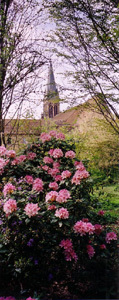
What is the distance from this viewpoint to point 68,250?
208 centimetres

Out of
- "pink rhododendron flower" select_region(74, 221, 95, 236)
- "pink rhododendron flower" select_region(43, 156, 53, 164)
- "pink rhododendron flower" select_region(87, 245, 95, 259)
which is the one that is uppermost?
"pink rhododendron flower" select_region(43, 156, 53, 164)

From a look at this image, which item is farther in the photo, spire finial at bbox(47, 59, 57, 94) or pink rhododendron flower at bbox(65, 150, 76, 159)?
spire finial at bbox(47, 59, 57, 94)

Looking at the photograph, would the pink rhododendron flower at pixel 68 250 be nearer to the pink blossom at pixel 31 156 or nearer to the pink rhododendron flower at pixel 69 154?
the pink rhododendron flower at pixel 69 154

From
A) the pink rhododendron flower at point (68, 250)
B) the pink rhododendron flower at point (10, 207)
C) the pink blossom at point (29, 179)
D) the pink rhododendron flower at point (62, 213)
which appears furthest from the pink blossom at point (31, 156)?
the pink rhododendron flower at point (68, 250)

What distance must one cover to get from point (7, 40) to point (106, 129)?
3478mm

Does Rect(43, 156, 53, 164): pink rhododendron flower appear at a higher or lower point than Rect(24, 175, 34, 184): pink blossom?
higher

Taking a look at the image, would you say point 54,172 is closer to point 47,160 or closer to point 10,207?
point 47,160

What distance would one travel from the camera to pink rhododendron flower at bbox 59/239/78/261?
209 centimetres

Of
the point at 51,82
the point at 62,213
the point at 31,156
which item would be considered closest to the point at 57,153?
the point at 31,156

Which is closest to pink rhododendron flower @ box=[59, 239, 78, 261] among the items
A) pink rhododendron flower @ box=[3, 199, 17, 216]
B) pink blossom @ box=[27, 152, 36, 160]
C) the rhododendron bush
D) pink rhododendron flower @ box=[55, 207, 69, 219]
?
the rhododendron bush

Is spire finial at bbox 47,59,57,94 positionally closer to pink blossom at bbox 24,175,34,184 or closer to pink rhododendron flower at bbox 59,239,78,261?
pink blossom at bbox 24,175,34,184

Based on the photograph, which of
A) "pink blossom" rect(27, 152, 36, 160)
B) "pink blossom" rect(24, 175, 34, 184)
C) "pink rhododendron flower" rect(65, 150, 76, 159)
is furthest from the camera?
"pink blossom" rect(27, 152, 36, 160)

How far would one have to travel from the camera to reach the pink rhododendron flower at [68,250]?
2.09 m

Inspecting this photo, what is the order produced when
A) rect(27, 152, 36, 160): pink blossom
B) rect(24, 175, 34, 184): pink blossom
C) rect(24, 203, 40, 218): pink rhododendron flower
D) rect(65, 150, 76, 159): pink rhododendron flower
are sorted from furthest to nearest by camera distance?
rect(27, 152, 36, 160): pink blossom < rect(65, 150, 76, 159): pink rhododendron flower < rect(24, 175, 34, 184): pink blossom < rect(24, 203, 40, 218): pink rhododendron flower
